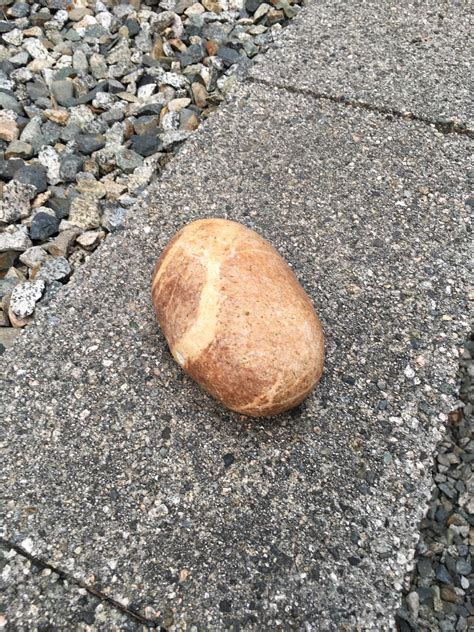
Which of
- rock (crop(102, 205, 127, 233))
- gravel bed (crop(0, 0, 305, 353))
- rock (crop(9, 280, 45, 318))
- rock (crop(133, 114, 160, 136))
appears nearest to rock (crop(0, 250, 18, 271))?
gravel bed (crop(0, 0, 305, 353))

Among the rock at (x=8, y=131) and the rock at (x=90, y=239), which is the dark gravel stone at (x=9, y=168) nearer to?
the rock at (x=8, y=131)

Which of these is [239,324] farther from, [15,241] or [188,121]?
[188,121]

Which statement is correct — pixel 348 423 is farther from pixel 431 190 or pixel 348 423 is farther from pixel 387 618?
pixel 431 190

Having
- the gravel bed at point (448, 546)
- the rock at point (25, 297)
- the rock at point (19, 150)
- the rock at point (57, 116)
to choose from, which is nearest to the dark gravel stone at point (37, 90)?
the rock at point (57, 116)

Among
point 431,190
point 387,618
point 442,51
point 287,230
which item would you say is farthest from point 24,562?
point 442,51

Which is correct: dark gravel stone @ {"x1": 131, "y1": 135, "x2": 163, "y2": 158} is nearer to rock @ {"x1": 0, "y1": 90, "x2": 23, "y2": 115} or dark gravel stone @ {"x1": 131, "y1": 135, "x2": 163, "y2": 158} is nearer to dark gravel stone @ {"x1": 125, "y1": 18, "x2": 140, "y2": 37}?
rock @ {"x1": 0, "y1": 90, "x2": 23, "y2": 115}
